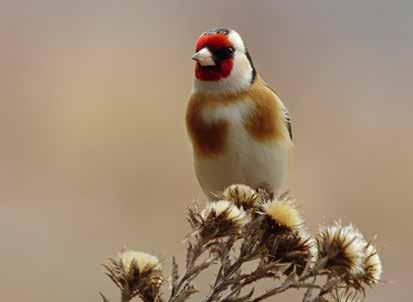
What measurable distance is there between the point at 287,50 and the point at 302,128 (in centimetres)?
109

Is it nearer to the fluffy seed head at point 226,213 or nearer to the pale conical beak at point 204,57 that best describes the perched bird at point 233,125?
the pale conical beak at point 204,57

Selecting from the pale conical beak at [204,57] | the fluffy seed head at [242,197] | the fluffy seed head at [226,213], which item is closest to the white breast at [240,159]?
the pale conical beak at [204,57]

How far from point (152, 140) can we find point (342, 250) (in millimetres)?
3871

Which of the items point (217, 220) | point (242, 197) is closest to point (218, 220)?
point (217, 220)

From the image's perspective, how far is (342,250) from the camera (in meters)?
1.12

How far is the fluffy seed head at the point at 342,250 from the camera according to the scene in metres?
1.11

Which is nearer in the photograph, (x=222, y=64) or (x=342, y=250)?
(x=342, y=250)

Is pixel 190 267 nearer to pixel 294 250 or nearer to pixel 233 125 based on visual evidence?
pixel 294 250

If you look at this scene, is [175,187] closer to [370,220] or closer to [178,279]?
[370,220]

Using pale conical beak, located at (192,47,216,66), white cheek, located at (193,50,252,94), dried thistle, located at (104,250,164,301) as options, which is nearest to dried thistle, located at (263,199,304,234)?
dried thistle, located at (104,250,164,301)

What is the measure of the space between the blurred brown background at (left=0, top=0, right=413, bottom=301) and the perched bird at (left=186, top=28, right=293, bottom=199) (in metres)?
1.89

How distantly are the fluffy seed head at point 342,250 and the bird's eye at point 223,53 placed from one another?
651 mm

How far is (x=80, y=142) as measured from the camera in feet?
16.4

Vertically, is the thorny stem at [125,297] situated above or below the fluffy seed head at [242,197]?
below
